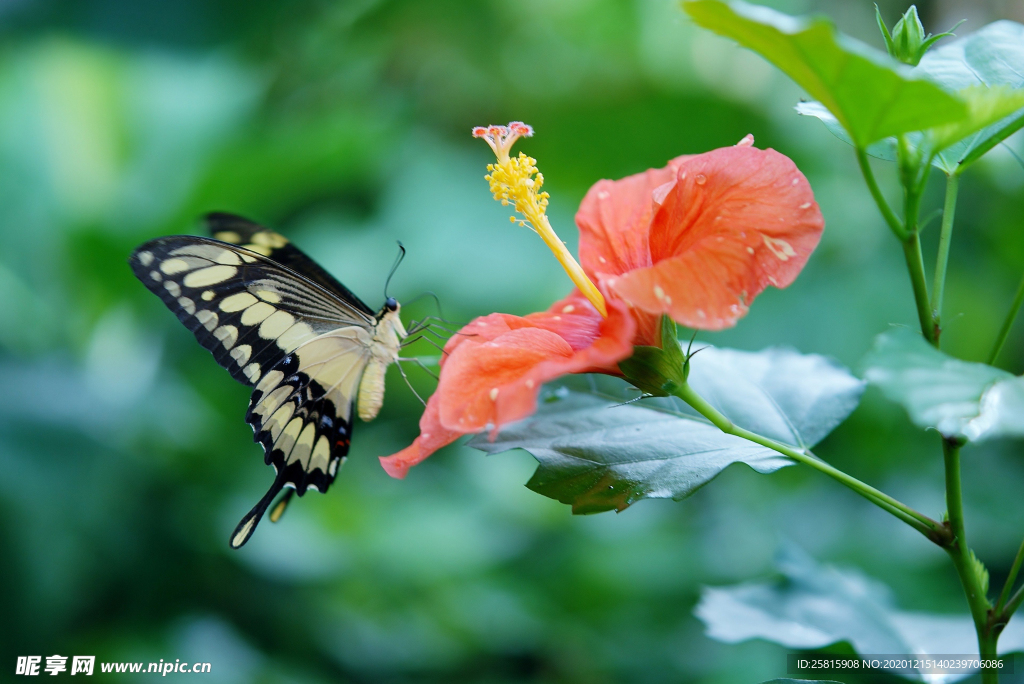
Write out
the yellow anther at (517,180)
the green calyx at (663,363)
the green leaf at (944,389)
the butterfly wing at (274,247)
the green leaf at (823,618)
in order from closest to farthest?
1. the green leaf at (944,389)
2. the green calyx at (663,363)
3. the yellow anther at (517,180)
4. the green leaf at (823,618)
5. the butterfly wing at (274,247)

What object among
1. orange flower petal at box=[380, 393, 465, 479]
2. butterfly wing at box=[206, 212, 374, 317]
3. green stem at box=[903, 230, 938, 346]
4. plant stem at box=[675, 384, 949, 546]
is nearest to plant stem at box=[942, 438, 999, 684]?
plant stem at box=[675, 384, 949, 546]

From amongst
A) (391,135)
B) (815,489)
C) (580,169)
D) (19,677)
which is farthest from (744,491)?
(19,677)

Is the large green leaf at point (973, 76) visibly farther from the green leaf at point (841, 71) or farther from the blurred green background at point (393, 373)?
the blurred green background at point (393, 373)

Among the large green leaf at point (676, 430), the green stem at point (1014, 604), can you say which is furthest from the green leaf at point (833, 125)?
the green stem at point (1014, 604)

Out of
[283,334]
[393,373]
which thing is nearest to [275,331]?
[283,334]

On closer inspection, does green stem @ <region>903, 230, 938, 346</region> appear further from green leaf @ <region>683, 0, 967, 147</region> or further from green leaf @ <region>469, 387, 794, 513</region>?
green leaf @ <region>469, 387, 794, 513</region>

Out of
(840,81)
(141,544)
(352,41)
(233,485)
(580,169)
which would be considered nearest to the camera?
(840,81)

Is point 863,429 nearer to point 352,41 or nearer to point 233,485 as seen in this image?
point 233,485

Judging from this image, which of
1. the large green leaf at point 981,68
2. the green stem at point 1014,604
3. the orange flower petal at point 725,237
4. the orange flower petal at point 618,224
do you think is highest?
the large green leaf at point 981,68
